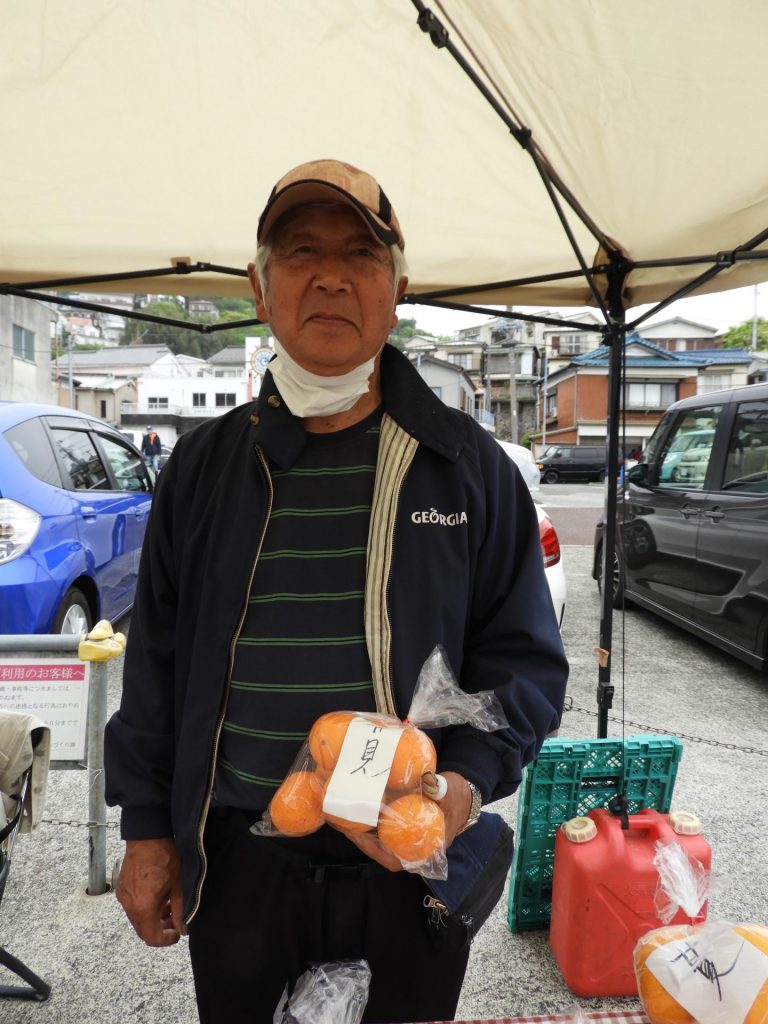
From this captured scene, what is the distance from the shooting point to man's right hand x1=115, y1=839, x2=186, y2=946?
53.3 inches

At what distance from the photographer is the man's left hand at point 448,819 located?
1.02 m

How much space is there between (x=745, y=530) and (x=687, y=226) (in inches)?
127

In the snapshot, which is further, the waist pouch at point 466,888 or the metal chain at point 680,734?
the metal chain at point 680,734

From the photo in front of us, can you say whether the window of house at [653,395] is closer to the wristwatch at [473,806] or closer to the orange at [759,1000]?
the wristwatch at [473,806]

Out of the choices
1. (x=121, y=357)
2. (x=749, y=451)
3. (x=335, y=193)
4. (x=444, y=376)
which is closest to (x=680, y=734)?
(x=749, y=451)

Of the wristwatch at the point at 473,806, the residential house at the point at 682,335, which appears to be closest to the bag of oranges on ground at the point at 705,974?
the wristwatch at the point at 473,806

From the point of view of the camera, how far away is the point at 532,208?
7.73ft

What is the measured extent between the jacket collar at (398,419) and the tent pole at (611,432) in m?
1.38

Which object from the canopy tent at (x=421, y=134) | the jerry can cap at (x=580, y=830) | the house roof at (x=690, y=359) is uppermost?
the house roof at (x=690, y=359)

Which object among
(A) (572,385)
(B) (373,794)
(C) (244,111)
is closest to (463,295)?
(C) (244,111)

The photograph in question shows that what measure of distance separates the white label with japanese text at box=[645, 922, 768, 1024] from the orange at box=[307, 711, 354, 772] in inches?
21.6

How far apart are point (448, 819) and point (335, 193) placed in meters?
Result: 1.15

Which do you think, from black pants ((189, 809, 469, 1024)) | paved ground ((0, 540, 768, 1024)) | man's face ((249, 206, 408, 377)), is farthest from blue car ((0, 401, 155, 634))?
man's face ((249, 206, 408, 377))

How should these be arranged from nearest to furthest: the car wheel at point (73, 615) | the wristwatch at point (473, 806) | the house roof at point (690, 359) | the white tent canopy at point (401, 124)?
the wristwatch at point (473, 806)
the white tent canopy at point (401, 124)
the car wheel at point (73, 615)
the house roof at point (690, 359)
